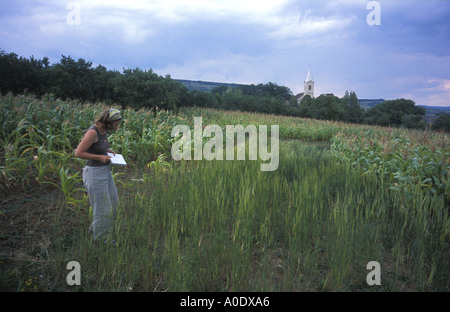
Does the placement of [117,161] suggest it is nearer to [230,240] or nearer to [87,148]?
[87,148]

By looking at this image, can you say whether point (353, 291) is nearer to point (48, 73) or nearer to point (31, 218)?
point (31, 218)

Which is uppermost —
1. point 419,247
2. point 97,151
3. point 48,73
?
point 48,73

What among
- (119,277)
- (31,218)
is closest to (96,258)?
(119,277)

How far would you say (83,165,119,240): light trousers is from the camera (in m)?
2.89

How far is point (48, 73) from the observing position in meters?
20.8

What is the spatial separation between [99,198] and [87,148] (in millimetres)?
598

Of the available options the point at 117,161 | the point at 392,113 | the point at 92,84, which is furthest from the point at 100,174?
the point at 392,113

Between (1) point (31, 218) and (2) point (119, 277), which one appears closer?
(2) point (119, 277)

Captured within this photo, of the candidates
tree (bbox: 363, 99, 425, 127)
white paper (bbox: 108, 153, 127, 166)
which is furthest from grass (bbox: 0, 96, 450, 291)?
tree (bbox: 363, 99, 425, 127)

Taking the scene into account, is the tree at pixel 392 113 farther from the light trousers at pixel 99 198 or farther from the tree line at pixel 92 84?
the light trousers at pixel 99 198

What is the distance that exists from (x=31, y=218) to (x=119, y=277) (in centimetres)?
218

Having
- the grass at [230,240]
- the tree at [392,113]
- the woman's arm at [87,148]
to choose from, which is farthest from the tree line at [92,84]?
the woman's arm at [87,148]

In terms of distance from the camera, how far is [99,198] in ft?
9.61
